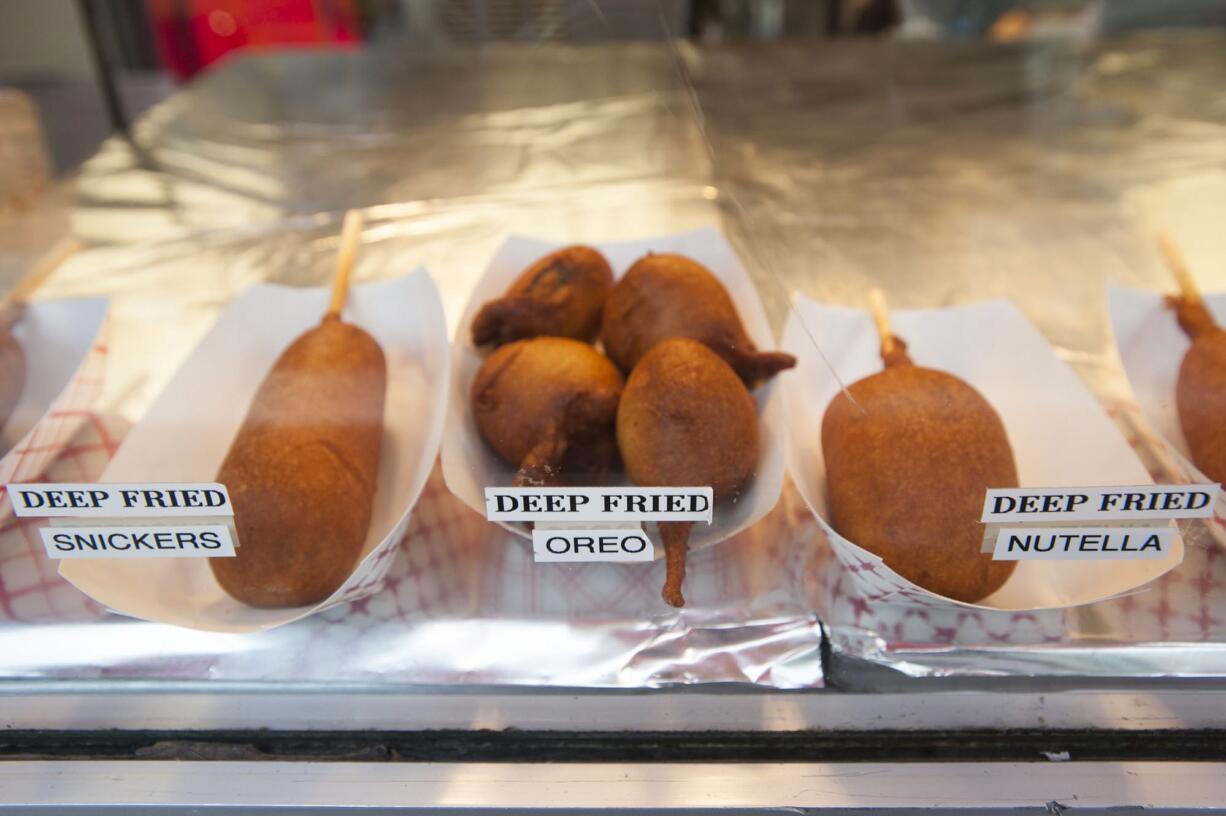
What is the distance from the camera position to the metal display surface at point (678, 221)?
65 centimetres

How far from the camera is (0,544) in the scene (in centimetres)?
71

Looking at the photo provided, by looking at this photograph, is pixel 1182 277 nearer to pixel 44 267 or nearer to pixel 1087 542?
pixel 1087 542

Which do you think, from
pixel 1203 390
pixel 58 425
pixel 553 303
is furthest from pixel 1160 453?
pixel 58 425

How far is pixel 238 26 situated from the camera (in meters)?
2.35

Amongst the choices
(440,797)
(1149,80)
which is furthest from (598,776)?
(1149,80)

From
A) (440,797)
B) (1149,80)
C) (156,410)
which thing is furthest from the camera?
(1149,80)

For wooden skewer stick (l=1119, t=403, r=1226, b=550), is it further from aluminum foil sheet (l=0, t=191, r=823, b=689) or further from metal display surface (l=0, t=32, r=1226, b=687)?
aluminum foil sheet (l=0, t=191, r=823, b=689)

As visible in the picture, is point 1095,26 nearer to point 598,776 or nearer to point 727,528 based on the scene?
point 727,528

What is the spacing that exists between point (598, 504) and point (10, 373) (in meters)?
0.65

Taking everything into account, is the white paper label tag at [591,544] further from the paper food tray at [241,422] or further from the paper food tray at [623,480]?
the paper food tray at [241,422]

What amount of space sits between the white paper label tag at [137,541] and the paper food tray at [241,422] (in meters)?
0.03

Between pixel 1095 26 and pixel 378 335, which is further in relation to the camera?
pixel 1095 26

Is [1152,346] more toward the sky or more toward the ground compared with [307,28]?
more toward the ground

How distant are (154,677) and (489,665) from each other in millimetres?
252
